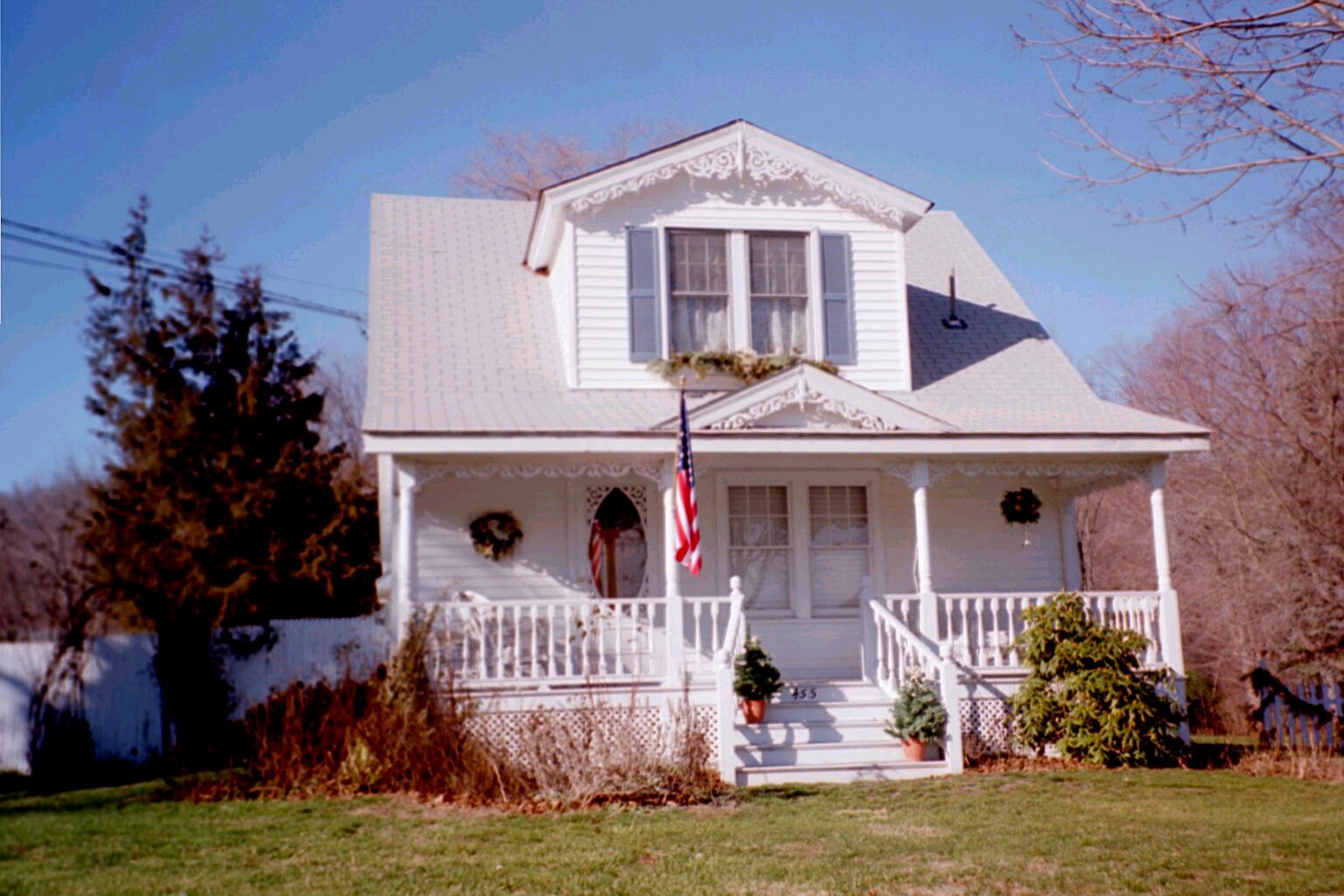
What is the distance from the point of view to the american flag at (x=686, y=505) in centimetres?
1264

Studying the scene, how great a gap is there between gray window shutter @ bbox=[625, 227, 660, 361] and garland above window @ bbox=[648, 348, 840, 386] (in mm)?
258

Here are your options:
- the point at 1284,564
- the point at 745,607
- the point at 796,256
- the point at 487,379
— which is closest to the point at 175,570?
the point at 487,379

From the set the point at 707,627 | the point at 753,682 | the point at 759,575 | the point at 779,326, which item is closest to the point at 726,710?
the point at 753,682

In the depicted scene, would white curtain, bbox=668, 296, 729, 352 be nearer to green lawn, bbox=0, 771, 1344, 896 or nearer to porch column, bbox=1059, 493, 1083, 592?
Result: porch column, bbox=1059, 493, 1083, 592

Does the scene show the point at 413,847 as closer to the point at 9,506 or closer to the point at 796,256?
the point at 9,506

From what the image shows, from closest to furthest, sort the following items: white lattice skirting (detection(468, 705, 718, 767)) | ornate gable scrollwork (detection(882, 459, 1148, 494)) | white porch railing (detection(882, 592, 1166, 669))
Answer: white lattice skirting (detection(468, 705, 718, 767)) → white porch railing (detection(882, 592, 1166, 669)) → ornate gable scrollwork (detection(882, 459, 1148, 494))

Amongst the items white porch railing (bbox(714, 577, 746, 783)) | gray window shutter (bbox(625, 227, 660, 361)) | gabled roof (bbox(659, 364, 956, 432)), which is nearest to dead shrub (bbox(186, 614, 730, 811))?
white porch railing (bbox(714, 577, 746, 783))

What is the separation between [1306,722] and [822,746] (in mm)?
5422

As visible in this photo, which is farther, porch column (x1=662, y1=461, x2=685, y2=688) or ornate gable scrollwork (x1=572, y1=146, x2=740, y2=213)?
ornate gable scrollwork (x1=572, y1=146, x2=740, y2=213)

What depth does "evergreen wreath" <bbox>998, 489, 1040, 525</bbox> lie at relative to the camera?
16125 mm

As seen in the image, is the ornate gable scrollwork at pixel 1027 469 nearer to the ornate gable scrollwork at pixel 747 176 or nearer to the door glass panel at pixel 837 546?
the door glass panel at pixel 837 546

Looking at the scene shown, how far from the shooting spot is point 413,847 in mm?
9000

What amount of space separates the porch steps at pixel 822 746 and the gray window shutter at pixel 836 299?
460 cm

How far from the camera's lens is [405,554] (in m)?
13.2
